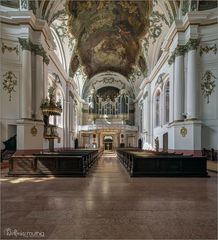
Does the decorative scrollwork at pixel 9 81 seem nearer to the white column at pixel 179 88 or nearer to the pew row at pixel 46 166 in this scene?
the pew row at pixel 46 166

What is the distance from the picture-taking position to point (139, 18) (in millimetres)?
23172

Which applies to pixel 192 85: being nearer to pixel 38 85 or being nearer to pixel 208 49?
pixel 208 49

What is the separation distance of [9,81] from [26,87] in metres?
0.95

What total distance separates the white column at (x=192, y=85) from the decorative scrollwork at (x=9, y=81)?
9472 mm

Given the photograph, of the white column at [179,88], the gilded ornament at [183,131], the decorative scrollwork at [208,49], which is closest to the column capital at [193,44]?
the decorative scrollwork at [208,49]

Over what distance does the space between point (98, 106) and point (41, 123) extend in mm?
27196

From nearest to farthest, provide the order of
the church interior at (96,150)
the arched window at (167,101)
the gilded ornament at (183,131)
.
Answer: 1. the church interior at (96,150)
2. the gilded ornament at (183,131)
3. the arched window at (167,101)

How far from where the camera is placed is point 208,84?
51.6 ft

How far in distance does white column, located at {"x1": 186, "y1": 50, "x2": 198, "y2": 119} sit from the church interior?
0.05 metres

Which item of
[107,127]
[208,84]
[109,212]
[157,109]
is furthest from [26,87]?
[107,127]

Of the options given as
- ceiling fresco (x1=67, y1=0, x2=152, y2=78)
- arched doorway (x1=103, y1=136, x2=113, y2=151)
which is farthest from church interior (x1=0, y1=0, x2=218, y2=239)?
arched doorway (x1=103, y1=136, x2=113, y2=151)

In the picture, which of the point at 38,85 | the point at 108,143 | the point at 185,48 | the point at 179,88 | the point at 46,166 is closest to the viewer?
the point at 46,166

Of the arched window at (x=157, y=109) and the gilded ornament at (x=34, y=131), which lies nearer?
the gilded ornament at (x=34, y=131)

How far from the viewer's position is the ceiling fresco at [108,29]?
21770 millimetres
